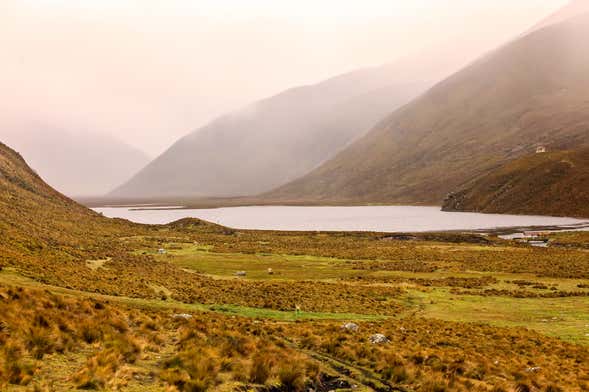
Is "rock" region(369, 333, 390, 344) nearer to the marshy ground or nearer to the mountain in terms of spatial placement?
the marshy ground

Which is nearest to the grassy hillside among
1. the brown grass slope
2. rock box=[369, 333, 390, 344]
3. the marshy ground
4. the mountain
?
the marshy ground

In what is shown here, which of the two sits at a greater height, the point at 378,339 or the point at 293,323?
the point at 378,339

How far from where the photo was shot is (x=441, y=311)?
3462 centimetres

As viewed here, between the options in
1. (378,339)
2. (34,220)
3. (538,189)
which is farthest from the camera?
(538,189)

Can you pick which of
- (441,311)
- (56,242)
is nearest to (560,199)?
(441,311)

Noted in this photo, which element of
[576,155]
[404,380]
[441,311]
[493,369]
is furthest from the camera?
[576,155]

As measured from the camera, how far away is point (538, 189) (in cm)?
16825

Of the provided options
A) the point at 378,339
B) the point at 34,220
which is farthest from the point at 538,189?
the point at 378,339

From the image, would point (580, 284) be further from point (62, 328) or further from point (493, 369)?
point (62, 328)

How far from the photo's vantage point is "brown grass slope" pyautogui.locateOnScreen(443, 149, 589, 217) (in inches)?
6122

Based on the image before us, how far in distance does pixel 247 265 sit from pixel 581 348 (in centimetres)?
3864

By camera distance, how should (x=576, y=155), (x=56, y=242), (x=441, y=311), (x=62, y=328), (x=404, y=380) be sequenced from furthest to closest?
(x=576, y=155)
(x=56, y=242)
(x=441, y=311)
(x=404, y=380)
(x=62, y=328)

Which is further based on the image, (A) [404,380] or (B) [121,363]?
(A) [404,380]

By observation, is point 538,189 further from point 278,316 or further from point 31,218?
point 278,316
